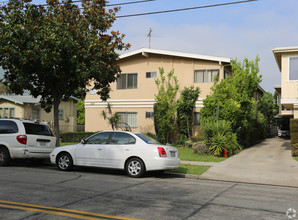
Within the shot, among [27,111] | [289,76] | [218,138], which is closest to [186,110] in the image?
[218,138]

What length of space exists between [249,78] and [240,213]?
1518 cm

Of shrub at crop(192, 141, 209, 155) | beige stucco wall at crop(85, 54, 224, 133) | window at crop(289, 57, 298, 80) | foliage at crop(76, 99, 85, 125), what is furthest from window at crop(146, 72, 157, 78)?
foliage at crop(76, 99, 85, 125)

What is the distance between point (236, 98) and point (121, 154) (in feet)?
36.0

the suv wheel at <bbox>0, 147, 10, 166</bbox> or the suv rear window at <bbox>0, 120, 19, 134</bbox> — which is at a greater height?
the suv rear window at <bbox>0, 120, 19, 134</bbox>

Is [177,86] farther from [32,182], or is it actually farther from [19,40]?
[32,182]

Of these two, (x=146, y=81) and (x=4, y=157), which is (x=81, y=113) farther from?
(x=4, y=157)

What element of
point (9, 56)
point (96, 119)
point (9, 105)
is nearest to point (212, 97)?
point (96, 119)

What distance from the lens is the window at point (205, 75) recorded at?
22.3 m

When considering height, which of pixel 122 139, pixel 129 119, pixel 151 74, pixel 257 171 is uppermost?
pixel 151 74

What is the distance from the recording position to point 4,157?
1245cm

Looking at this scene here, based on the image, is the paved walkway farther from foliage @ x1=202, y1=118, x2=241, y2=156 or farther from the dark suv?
the dark suv

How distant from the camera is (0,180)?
9219 millimetres

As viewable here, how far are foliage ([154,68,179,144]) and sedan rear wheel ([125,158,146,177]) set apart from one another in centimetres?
1139

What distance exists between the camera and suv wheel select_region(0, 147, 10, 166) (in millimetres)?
12402
